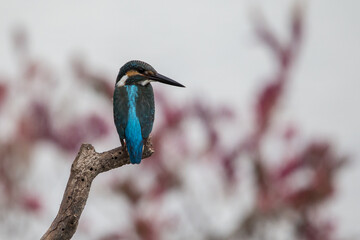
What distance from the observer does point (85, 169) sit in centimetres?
418

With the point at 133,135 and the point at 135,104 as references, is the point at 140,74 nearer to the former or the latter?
the point at 135,104

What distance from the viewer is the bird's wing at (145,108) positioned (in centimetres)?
469

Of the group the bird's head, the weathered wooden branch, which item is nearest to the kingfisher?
the bird's head

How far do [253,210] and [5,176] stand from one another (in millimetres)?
4952

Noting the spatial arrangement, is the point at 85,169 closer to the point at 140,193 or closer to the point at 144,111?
the point at 144,111

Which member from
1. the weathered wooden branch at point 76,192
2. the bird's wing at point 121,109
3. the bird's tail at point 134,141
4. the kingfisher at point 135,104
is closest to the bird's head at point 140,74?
the kingfisher at point 135,104

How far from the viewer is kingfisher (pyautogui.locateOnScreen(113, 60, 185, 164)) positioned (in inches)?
178

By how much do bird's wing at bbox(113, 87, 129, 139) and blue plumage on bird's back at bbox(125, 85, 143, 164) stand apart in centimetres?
4

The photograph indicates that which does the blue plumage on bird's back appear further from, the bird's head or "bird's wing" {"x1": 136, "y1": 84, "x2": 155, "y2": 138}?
the bird's head

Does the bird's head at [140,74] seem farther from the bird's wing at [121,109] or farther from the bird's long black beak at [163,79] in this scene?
the bird's wing at [121,109]

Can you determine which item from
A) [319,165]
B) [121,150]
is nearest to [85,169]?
[121,150]

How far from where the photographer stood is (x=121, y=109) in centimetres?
485

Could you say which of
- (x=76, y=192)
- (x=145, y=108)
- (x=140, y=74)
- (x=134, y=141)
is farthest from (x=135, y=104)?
(x=76, y=192)

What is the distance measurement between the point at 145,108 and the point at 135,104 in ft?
0.29
